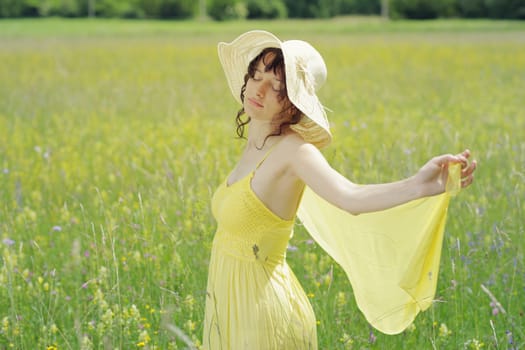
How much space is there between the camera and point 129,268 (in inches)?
A: 163

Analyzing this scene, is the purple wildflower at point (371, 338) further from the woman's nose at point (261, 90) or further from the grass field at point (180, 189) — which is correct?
the woman's nose at point (261, 90)

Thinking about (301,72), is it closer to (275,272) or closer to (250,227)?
(250,227)

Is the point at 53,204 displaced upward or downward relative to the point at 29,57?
upward

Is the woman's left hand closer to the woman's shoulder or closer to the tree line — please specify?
the woman's shoulder

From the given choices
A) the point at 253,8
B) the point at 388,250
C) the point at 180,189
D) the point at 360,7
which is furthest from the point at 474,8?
the point at 388,250

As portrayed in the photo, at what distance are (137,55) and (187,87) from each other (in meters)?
7.84

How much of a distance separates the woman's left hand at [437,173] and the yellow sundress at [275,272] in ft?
0.57

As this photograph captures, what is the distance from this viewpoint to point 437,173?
7.66ft

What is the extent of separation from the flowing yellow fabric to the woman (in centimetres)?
25

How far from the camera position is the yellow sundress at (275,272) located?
264 centimetres

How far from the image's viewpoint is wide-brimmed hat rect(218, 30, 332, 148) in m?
2.58

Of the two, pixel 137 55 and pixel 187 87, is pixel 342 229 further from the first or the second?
pixel 137 55

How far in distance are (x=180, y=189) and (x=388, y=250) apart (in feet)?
4.14

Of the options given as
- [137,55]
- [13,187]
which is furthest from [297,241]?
[137,55]
